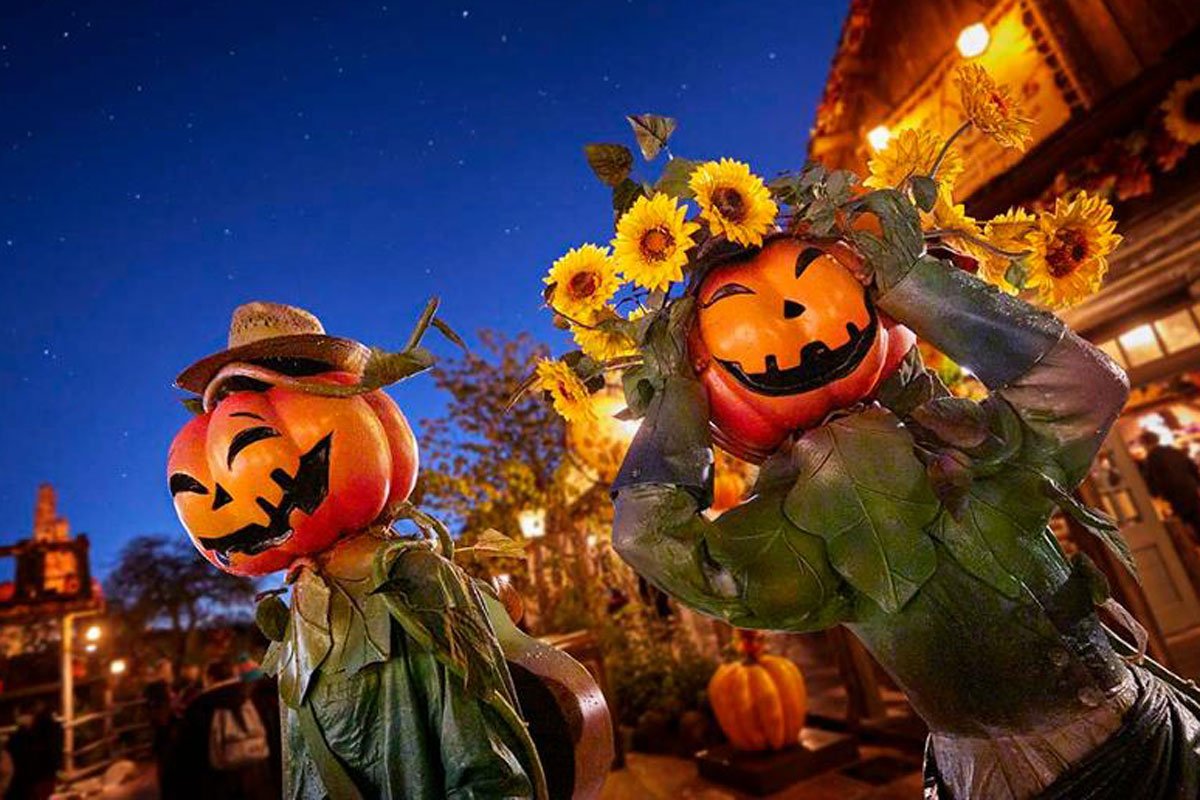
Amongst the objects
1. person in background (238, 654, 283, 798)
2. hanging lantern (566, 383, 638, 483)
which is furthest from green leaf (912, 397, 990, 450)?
hanging lantern (566, 383, 638, 483)

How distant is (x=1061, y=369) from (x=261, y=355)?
7.63 ft

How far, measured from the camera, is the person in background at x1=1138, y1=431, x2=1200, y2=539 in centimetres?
898

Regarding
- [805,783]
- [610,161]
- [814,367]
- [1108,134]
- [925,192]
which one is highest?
[1108,134]

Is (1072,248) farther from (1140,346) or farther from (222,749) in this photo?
A: (222,749)

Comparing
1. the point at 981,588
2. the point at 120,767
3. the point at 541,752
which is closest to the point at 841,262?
the point at 981,588

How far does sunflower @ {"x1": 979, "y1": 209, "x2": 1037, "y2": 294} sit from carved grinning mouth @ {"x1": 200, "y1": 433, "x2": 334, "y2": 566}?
81.8 inches

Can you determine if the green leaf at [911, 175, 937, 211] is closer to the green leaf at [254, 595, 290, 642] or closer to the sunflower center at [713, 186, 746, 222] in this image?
the sunflower center at [713, 186, 746, 222]

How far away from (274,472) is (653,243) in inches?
Result: 52.2

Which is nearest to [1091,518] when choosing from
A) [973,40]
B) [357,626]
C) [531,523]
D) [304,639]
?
[357,626]

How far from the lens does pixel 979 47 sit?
686 cm

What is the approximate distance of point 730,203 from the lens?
177cm

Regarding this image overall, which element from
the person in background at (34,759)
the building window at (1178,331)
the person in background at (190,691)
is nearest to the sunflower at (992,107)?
the building window at (1178,331)

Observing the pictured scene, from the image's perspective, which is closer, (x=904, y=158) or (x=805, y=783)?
(x=904, y=158)

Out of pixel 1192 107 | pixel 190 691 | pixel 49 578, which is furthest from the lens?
pixel 49 578
